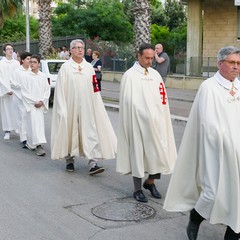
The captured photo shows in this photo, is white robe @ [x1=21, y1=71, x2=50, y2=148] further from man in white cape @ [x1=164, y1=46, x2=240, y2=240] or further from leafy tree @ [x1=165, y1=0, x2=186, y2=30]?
→ leafy tree @ [x1=165, y1=0, x2=186, y2=30]

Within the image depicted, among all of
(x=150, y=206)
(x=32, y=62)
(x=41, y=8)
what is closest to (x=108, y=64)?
(x=41, y=8)

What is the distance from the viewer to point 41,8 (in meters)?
27.6

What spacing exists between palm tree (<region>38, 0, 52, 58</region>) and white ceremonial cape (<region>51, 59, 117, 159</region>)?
64.2 ft

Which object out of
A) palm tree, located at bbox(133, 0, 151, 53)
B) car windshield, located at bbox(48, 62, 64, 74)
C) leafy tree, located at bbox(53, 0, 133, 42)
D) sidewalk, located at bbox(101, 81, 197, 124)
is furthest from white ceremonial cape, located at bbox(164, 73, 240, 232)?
leafy tree, located at bbox(53, 0, 133, 42)

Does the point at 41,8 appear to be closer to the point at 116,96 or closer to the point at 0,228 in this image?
the point at 116,96

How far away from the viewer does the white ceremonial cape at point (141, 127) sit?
6.84m

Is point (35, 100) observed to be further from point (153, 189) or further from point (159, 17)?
point (159, 17)

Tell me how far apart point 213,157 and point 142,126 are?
195cm

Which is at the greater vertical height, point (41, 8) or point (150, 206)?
point (41, 8)

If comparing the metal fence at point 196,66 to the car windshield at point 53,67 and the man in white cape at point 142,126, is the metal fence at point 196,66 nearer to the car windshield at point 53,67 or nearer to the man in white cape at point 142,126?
the car windshield at point 53,67

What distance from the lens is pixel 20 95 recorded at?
36.4ft

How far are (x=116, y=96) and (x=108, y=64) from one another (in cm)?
860

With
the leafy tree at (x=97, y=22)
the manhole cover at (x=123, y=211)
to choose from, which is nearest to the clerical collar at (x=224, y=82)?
the manhole cover at (x=123, y=211)

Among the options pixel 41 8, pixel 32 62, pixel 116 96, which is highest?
pixel 41 8
